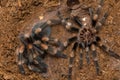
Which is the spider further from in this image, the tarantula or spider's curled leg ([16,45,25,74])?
spider's curled leg ([16,45,25,74])

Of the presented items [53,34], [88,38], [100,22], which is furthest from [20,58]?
[100,22]

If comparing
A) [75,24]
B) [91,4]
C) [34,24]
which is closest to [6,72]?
[34,24]

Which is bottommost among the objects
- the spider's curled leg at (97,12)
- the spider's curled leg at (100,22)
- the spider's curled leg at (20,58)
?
the spider's curled leg at (20,58)

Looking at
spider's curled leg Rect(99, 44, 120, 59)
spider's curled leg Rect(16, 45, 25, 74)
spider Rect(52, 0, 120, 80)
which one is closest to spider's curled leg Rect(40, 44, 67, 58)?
spider Rect(52, 0, 120, 80)

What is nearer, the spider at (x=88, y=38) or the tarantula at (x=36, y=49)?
the spider at (x=88, y=38)

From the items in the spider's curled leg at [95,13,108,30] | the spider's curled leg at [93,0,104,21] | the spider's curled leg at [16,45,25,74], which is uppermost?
the spider's curled leg at [93,0,104,21]

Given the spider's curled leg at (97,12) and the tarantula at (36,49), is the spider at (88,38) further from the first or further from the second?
the tarantula at (36,49)

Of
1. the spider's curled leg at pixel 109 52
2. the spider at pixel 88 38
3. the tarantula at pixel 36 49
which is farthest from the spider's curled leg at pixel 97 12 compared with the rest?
the tarantula at pixel 36 49
